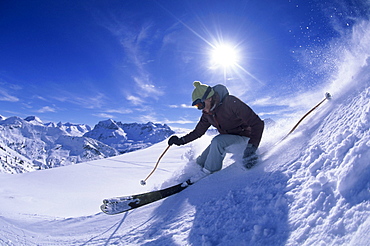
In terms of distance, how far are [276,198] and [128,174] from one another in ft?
24.1

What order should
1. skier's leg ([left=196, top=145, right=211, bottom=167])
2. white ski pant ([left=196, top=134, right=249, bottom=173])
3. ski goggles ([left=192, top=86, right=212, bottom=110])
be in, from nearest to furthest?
ski goggles ([left=192, top=86, right=212, bottom=110])
white ski pant ([left=196, top=134, right=249, bottom=173])
skier's leg ([left=196, top=145, right=211, bottom=167])

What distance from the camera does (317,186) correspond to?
1.69 metres

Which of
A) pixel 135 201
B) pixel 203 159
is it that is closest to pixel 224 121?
pixel 203 159

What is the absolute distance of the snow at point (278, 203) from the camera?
1.41m

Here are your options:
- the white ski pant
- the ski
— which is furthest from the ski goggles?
the ski

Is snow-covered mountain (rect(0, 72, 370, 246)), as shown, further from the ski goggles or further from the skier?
the ski goggles

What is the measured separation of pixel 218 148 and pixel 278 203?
1.71 m

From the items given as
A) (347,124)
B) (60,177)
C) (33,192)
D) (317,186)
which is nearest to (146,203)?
(317,186)

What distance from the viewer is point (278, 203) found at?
5.98 ft

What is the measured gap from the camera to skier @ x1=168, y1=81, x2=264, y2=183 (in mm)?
3271

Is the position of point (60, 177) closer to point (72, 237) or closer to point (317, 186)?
point (72, 237)

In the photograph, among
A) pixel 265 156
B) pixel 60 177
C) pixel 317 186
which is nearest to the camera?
pixel 317 186

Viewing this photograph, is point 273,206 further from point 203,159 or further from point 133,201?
point 133,201

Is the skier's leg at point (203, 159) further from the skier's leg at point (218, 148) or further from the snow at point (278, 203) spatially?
the skier's leg at point (218, 148)
